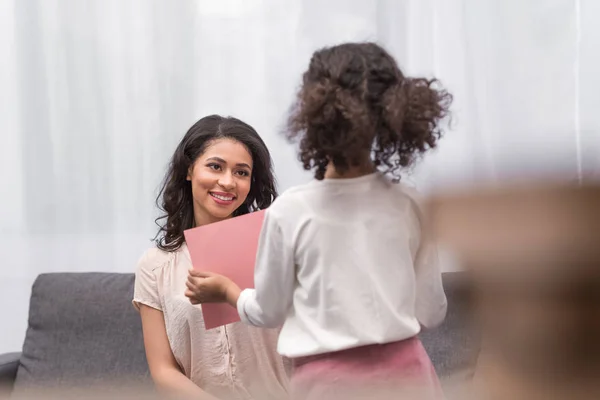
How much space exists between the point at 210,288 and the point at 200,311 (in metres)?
0.33

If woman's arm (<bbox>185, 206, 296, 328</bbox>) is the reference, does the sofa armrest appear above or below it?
below

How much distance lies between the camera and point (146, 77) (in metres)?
1.93

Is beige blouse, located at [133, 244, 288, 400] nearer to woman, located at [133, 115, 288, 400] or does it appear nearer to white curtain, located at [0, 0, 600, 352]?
woman, located at [133, 115, 288, 400]

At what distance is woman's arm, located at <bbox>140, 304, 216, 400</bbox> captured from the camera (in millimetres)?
1191

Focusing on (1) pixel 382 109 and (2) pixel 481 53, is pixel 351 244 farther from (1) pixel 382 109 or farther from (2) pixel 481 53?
(2) pixel 481 53

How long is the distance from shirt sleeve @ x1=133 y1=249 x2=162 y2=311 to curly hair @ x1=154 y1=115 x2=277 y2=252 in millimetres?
46

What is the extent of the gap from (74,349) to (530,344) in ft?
4.33

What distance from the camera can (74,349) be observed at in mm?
1669

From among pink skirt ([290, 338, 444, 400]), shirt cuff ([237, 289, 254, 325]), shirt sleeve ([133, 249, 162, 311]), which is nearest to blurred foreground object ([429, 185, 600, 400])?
pink skirt ([290, 338, 444, 400])

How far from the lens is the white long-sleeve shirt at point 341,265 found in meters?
0.79

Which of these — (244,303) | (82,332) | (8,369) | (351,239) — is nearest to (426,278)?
(351,239)

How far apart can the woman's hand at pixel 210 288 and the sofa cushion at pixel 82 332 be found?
687 mm

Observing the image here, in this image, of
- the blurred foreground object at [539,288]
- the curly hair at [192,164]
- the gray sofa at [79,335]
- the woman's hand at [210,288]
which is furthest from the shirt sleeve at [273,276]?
the gray sofa at [79,335]

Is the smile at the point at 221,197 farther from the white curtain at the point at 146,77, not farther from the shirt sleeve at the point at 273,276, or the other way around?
the white curtain at the point at 146,77
